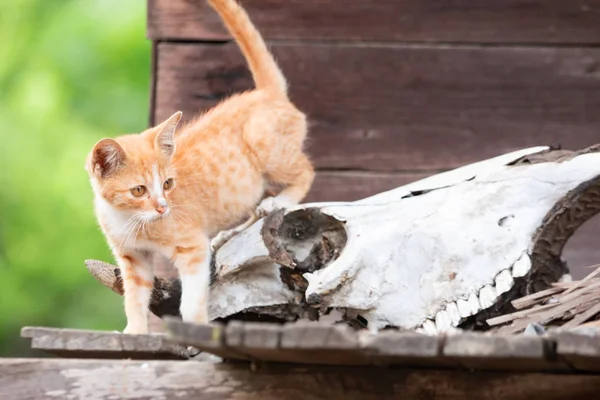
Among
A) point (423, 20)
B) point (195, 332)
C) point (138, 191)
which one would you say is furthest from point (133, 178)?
point (423, 20)

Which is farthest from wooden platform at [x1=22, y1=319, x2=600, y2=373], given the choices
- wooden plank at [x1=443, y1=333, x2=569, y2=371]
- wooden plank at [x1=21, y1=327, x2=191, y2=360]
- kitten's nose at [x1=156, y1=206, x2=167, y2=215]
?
kitten's nose at [x1=156, y1=206, x2=167, y2=215]

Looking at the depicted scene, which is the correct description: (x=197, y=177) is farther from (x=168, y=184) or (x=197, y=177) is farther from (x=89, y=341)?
(x=89, y=341)

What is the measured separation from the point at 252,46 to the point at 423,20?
0.53 m

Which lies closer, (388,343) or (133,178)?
(388,343)

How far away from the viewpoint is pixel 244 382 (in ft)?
4.92

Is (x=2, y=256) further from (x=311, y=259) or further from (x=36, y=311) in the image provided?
(x=311, y=259)

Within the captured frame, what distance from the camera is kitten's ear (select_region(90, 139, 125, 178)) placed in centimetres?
196

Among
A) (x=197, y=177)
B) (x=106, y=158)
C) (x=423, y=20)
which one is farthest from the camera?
(x=423, y=20)

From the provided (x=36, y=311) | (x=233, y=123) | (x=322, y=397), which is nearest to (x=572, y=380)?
(x=322, y=397)

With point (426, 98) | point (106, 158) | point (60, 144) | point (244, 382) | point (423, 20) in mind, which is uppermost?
point (60, 144)

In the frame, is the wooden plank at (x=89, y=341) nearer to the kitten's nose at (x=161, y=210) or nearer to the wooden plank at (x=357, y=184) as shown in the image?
the kitten's nose at (x=161, y=210)

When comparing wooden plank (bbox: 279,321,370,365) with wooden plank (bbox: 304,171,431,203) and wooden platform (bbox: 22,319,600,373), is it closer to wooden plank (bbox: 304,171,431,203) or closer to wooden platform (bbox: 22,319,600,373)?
Answer: wooden platform (bbox: 22,319,600,373)

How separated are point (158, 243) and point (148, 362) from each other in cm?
61

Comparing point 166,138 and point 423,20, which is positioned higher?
point 423,20
